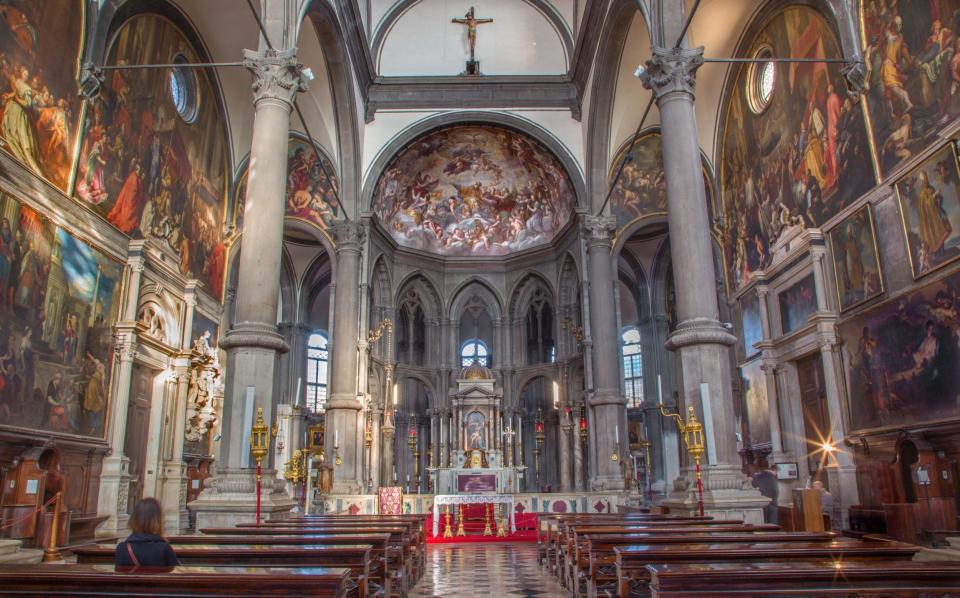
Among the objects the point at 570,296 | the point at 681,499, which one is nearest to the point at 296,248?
the point at 570,296

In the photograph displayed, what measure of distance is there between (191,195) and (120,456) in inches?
287

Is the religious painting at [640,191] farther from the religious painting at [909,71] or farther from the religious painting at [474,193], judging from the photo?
the religious painting at [909,71]

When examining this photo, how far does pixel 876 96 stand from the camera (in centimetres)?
1290

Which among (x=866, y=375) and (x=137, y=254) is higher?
(x=137, y=254)

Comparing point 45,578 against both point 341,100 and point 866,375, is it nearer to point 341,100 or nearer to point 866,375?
point 866,375

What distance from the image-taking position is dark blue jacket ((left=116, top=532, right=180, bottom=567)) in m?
4.50

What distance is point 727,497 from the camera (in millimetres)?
9742

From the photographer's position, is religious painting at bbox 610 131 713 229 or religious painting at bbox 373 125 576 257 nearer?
religious painting at bbox 610 131 713 229

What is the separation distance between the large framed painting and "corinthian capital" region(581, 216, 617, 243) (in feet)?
24.4

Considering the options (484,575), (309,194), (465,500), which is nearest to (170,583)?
(484,575)

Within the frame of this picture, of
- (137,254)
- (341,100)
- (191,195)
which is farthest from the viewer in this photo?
(341,100)

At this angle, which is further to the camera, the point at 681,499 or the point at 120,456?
the point at 120,456

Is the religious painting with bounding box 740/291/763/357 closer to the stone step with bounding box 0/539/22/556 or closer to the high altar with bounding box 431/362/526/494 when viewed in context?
the high altar with bounding box 431/362/526/494

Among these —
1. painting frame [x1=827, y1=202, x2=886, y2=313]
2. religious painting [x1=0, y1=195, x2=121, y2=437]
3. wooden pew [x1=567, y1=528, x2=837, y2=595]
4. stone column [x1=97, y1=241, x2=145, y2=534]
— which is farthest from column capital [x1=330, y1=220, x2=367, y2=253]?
wooden pew [x1=567, y1=528, x2=837, y2=595]
